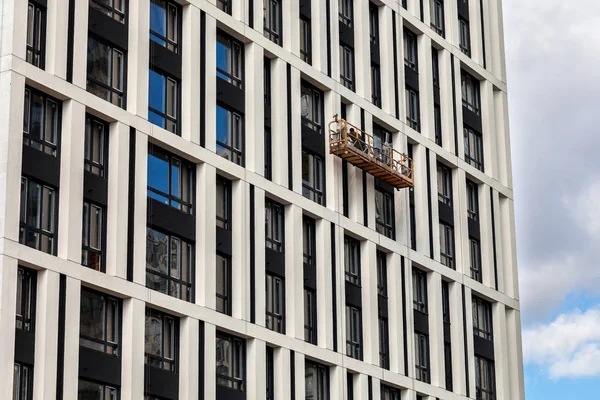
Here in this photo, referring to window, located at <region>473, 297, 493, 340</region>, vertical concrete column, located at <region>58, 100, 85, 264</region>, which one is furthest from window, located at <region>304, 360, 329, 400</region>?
vertical concrete column, located at <region>58, 100, 85, 264</region>

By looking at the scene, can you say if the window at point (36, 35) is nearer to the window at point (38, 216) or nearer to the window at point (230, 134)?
the window at point (38, 216)

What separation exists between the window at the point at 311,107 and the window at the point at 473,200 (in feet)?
45.9

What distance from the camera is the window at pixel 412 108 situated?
7119 cm

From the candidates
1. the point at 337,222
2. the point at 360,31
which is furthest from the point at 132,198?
the point at 360,31

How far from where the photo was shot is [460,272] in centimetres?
7231

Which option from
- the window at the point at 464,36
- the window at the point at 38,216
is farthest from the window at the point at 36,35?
the window at the point at 464,36

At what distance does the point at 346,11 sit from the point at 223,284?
17642 mm

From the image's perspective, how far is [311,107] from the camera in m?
64.0

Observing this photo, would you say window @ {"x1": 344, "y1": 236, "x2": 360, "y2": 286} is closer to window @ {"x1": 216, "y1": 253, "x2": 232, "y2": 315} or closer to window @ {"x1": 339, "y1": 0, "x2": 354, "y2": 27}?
window @ {"x1": 216, "y1": 253, "x2": 232, "y2": 315}

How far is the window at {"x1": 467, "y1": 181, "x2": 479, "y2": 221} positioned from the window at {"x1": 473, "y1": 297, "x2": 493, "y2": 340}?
14.5 ft

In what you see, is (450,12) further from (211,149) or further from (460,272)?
(211,149)

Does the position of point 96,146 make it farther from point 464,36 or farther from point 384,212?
point 464,36

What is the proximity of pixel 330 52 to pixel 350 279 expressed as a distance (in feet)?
33.6

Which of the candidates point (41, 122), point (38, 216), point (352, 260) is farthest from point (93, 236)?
point (352, 260)
